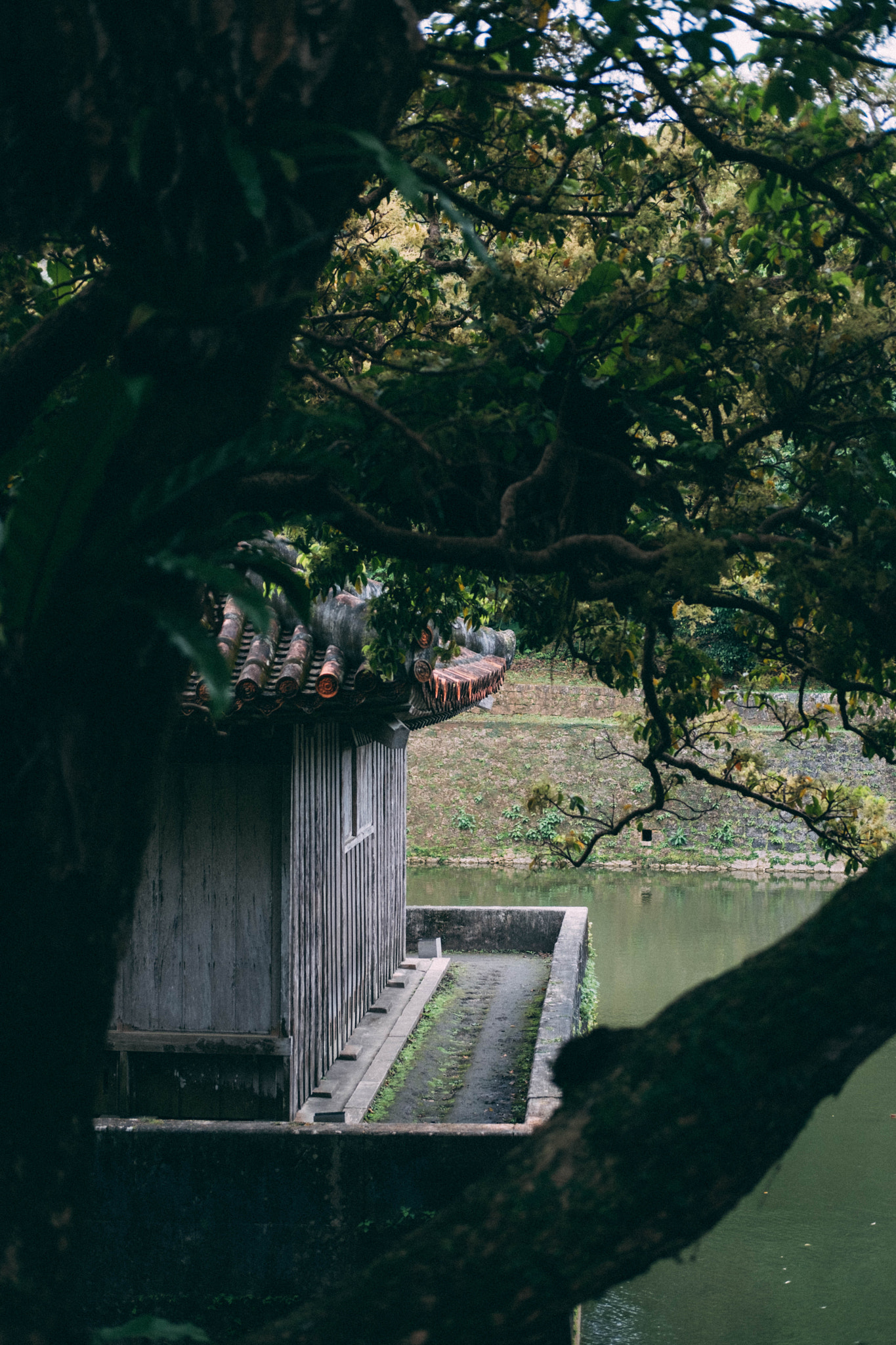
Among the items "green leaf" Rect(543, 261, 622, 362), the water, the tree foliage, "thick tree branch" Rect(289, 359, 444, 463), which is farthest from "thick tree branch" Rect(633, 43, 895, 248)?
the water

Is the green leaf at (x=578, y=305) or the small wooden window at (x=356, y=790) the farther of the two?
the small wooden window at (x=356, y=790)

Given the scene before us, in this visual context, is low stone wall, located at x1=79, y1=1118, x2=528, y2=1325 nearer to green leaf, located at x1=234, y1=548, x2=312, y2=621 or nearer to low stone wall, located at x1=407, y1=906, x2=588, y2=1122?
green leaf, located at x1=234, y1=548, x2=312, y2=621

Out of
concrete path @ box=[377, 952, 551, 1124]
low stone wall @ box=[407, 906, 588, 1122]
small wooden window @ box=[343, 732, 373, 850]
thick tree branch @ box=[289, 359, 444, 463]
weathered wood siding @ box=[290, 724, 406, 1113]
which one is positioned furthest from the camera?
low stone wall @ box=[407, 906, 588, 1122]

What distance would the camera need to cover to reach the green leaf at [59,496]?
192 centimetres

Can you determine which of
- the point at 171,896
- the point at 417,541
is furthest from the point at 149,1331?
the point at 171,896

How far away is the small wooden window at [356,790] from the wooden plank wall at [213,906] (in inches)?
68.5

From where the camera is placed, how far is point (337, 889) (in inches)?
355

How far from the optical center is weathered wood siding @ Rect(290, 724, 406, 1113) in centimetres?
768

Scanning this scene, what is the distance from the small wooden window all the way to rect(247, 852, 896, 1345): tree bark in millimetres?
7448

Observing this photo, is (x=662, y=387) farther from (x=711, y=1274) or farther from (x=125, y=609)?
(x=711, y=1274)

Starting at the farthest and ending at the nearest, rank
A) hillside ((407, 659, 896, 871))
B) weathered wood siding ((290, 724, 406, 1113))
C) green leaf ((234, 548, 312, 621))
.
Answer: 1. hillside ((407, 659, 896, 871))
2. weathered wood siding ((290, 724, 406, 1113))
3. green leaf ((234, 548, 312, 621))

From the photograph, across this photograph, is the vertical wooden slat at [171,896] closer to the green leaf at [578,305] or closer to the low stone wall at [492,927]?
the green leaf at [578,305]

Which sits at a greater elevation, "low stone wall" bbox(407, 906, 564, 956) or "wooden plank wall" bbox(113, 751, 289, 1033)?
"wooden plank wall" bbox(113, 751, 289, 1033)

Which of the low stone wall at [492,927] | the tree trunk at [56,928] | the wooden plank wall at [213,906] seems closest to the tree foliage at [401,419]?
the tree trunk at [56,928]
